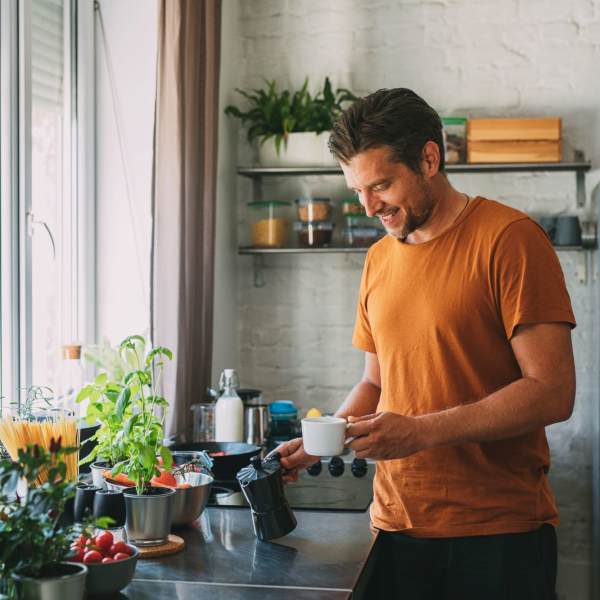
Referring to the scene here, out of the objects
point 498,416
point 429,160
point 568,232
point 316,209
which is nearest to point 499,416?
point 498,416

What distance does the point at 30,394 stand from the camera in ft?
7.24

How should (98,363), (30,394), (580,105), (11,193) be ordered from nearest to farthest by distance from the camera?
(30,394) < (11,193) < (98,363) < (580,105)

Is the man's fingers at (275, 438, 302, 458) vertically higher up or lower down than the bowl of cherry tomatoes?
higher up

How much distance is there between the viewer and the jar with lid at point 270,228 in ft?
11.1

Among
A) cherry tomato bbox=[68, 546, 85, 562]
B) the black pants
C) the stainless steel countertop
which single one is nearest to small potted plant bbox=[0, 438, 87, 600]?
cherry tomato bbox=[68, 546, 85, 562]

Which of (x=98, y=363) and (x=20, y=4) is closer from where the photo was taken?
(x=20, y=4)

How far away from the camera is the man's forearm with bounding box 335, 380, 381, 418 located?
2119 millimetres

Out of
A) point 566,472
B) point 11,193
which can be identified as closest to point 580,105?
point 566,472

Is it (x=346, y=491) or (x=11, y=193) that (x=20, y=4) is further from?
(x=346, y=491)

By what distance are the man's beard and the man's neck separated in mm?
13

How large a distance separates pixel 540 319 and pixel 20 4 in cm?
159

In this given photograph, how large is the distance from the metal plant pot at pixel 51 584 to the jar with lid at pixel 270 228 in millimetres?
2164

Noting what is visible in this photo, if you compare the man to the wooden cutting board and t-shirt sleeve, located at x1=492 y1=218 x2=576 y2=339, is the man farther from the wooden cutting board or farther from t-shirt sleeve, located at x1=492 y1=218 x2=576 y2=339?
the wooden cutting board

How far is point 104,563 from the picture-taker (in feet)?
4.69
